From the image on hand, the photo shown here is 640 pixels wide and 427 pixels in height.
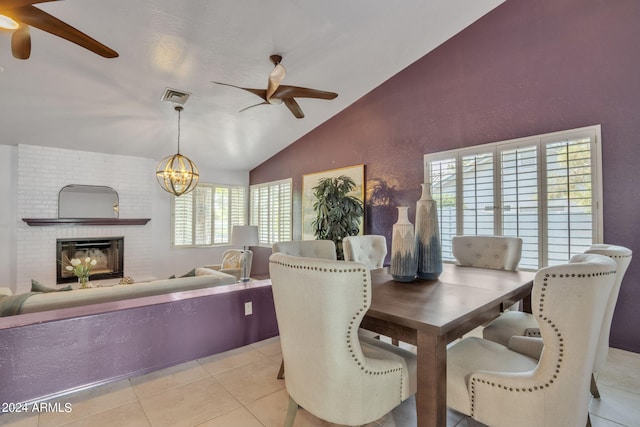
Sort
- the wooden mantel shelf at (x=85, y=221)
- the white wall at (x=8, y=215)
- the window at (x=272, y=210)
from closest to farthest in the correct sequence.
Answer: the white wall at (x=8, y=215) → the wooden mantel shelf at (x=85, y=221) → the window at (x=272, y=210)

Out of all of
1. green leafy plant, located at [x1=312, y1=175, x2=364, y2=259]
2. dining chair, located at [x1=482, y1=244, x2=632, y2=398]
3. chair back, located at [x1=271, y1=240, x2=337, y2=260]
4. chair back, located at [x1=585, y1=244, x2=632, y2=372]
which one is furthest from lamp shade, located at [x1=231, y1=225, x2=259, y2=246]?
chair back, located at [x1=585, y1=244, x2=632, y2=372]

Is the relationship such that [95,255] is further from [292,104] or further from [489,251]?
[489,251]

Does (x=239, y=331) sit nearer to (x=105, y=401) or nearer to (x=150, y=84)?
(x=105, y=401)

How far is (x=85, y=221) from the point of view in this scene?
5.39 metres

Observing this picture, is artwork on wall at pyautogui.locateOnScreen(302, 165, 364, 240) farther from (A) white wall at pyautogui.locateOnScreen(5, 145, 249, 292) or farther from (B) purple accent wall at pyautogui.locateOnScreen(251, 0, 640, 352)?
(A) white wall at pyautogui.locateOnScreen(5, 145, 249, 292)

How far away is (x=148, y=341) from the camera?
238cm

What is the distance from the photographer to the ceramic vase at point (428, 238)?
2096 millimetres

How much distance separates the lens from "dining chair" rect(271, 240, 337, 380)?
95.7 inches

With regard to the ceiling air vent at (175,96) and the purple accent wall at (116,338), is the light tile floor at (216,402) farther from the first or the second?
the ceiling air vent at (175,96)

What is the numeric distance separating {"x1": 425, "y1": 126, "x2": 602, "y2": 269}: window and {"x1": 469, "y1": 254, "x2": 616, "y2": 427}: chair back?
218cm

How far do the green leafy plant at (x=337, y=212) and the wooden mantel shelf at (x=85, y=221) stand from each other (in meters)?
3.64

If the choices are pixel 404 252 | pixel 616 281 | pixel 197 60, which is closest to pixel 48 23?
pixel 197 60

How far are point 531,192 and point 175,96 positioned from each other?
4381 millimetres

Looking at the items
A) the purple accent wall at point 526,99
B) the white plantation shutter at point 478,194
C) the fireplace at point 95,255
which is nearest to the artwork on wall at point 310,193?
the purple accent wall at point 526,99
